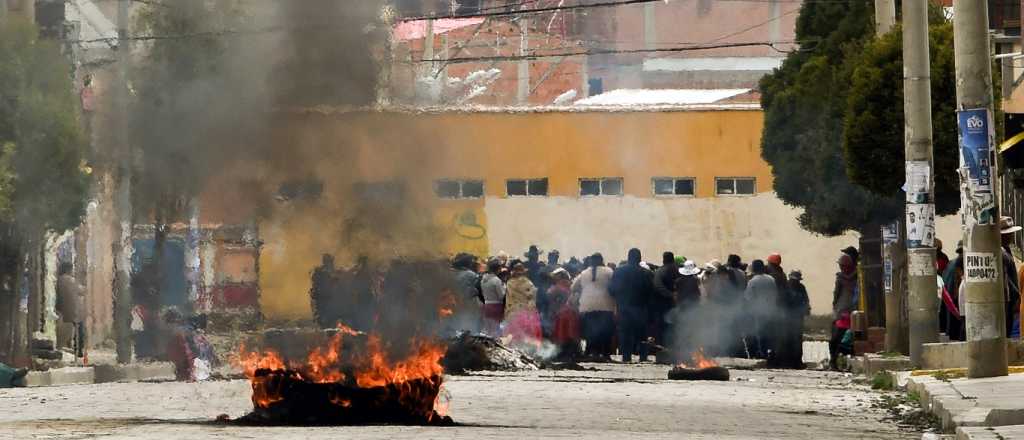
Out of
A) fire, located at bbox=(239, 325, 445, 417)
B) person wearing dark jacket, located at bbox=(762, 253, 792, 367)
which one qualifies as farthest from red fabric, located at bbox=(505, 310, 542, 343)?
fire, located at bbox=(239, 325, 445, 417)

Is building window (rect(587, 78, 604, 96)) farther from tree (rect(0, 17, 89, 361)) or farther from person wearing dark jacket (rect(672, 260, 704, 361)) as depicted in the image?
tree (rect(0, 17, 89, 361))

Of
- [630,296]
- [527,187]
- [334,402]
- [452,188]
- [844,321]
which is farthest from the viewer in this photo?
[527,187]

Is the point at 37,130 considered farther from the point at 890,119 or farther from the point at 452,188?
the point at 452,188

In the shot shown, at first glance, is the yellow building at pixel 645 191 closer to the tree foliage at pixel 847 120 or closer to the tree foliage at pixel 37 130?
the tree foliage at pixel 847 120

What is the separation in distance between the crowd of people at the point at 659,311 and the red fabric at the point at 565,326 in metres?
0.01

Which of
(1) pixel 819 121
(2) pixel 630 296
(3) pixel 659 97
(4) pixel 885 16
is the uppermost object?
(3) pixel 659 97

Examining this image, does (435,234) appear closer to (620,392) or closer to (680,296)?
(620,392)

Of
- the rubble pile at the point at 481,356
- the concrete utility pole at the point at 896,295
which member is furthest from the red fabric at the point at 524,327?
the concrete utility pole at the point at 896,295

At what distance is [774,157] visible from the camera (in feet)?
130

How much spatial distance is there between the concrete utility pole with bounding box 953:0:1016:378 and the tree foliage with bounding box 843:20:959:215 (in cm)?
686

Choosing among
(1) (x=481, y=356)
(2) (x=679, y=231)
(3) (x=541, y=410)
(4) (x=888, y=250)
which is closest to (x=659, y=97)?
(2) (x=679, y=231)

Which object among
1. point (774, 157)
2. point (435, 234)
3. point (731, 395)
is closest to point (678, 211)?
point (774, 157)

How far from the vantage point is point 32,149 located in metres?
29.6

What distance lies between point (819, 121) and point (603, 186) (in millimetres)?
14241
